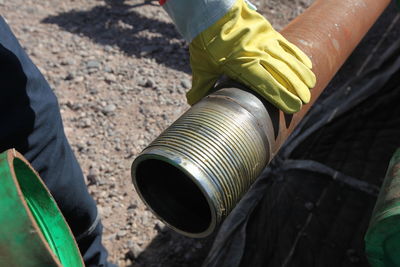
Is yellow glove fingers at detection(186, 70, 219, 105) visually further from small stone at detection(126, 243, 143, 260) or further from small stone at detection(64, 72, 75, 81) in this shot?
small stone at detection(64, 72, 75, 81)

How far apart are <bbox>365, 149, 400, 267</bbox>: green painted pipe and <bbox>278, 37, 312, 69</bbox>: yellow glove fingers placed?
47 cm

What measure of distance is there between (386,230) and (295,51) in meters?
0.64

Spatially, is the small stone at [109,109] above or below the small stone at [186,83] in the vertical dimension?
above

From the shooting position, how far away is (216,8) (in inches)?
52.9

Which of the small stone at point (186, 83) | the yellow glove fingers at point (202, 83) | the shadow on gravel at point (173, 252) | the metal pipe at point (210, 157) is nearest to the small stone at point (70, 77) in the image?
the small stone at point (186, 83)

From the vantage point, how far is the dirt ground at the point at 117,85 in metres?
2.32

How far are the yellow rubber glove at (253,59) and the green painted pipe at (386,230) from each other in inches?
14.6

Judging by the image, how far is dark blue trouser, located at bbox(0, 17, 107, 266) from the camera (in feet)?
4.68

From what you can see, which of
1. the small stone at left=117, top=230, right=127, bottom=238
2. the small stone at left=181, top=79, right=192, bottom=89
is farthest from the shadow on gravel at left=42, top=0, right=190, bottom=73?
the small stone at left=117, top=230, right=127, bottom=238

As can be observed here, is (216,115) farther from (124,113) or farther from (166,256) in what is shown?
(124,113)

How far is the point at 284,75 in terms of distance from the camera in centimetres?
131

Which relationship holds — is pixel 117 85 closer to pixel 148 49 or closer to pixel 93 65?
pixel 93 65

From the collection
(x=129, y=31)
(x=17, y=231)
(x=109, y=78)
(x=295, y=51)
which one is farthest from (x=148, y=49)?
(x=17, y=231)

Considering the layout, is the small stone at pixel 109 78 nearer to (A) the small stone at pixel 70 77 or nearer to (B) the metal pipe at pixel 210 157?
(A) the small stone at pixel 70 77
